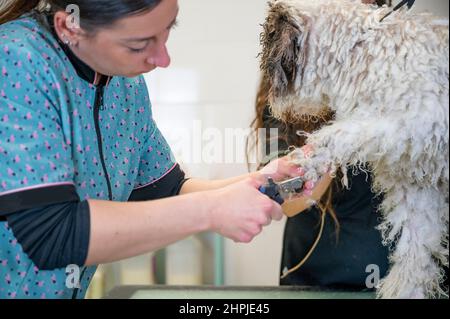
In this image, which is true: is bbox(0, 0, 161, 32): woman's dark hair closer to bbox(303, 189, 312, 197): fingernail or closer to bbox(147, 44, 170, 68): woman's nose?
bbox(147, 44, 170, 68): woman's nose

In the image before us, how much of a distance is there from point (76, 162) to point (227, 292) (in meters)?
0.33

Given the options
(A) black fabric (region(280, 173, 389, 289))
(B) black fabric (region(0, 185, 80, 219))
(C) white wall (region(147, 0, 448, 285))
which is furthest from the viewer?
(A) black fabric (region(280, 173, 389, 289))

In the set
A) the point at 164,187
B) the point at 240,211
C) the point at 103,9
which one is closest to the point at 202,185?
the point at 164,187

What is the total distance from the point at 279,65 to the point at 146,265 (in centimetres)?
43

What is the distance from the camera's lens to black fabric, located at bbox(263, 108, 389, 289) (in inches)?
29.9

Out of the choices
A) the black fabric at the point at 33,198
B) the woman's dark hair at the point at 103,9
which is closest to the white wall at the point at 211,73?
the woman's dark hair at the point at 103,9

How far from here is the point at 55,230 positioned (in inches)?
22.0

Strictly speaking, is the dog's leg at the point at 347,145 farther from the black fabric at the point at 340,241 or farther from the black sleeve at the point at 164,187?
the black sleeve at the point at 164,187

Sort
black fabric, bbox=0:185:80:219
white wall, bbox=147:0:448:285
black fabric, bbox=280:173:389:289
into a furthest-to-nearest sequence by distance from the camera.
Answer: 1. black fabric, bbox=280:173:389:289
2. white wall, bbox=147:0:448:285
3. black fabric, bbox=0:185:80:219

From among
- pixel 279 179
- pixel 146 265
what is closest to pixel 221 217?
pixel 279 179

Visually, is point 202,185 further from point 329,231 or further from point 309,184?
point 329,231

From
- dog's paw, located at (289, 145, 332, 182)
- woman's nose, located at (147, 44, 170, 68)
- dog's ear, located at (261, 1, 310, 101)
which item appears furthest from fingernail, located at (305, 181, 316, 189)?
woman's nose, located at (147, 44, 170, 68)

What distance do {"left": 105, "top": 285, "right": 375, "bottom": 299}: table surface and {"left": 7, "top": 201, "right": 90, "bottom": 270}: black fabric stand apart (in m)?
0.23

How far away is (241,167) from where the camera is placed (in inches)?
29.8
